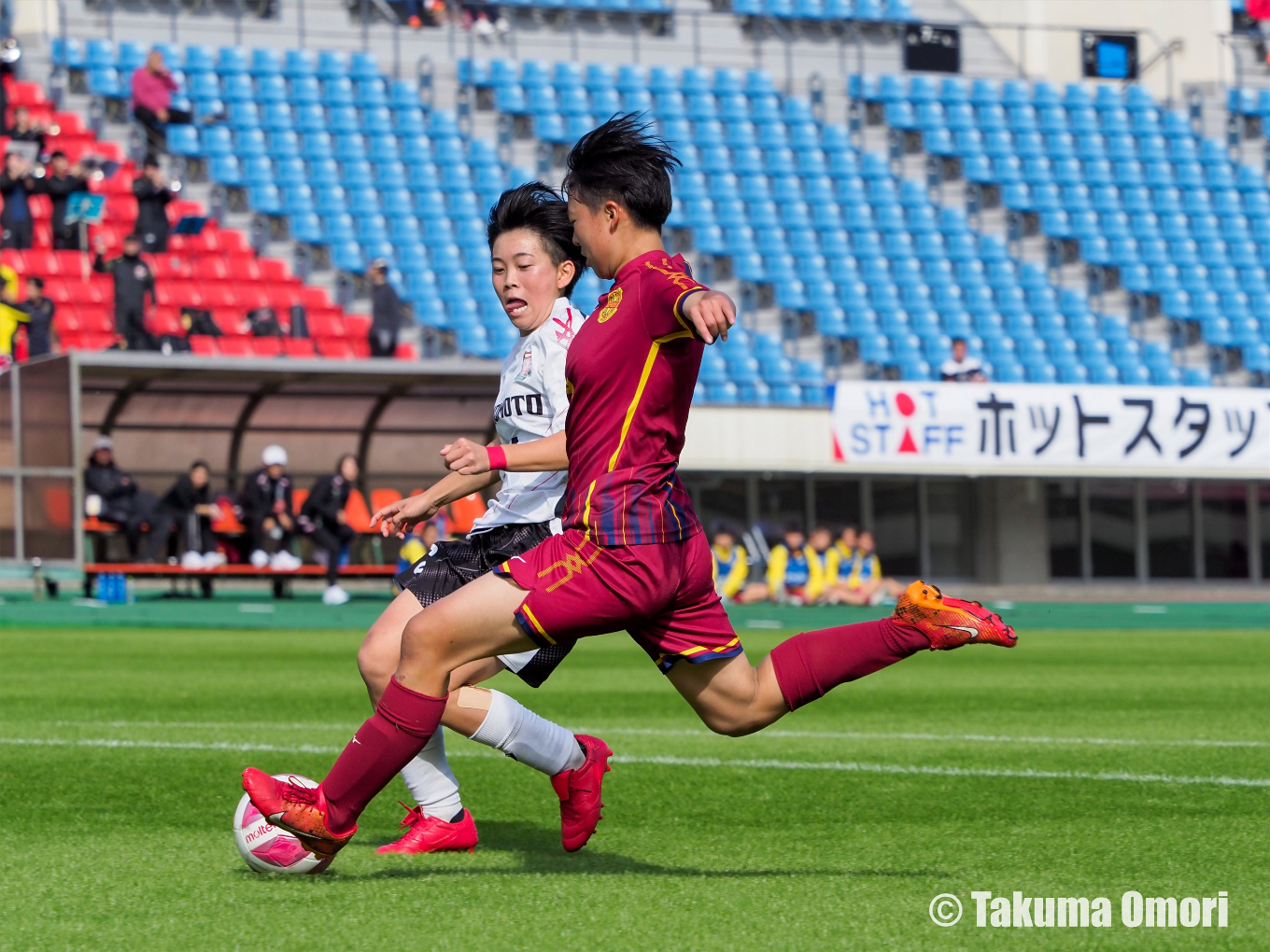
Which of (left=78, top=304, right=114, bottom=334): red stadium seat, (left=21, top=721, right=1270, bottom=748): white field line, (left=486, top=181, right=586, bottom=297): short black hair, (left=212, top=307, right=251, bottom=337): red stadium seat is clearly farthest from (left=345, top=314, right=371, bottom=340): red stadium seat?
(left=486, top=181, right=586, bottom=297): short black hair

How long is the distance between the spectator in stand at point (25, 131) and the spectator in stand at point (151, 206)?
1.56 metres

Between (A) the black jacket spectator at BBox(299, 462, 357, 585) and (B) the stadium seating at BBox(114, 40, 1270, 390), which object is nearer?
(A) the black jacket spectator at BBox(299, 462, 357, 585)

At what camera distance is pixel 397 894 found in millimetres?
4422

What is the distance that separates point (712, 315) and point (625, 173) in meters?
0.69

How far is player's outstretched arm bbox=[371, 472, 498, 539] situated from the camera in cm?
484

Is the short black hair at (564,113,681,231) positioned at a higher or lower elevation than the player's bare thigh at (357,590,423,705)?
higher

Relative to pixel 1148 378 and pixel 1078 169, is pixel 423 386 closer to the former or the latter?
pixel 1148 378

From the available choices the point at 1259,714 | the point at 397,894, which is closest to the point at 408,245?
the point at 1259,714

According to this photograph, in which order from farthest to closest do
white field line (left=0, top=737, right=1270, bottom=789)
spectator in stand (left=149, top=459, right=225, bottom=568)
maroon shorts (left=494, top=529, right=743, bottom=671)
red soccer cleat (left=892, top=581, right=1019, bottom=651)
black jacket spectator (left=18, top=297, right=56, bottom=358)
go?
black jacket spectator (left=18, top=297, right=56, bottom=358) → spectator in stand (left=149, top=459, right=225, bottom=568) → white field line (left=0, top=737, right=1270, bottom=789) → red soccer cleat (left=892, top=581, right=1019, bottom=651) → maroon shorts (left=494, top=529, right=743, bottom=671)

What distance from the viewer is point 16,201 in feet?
73.1

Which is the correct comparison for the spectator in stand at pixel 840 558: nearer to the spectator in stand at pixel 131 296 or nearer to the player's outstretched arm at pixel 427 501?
the spectator in stand at pixel 131 296

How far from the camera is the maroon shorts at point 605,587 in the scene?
428cm

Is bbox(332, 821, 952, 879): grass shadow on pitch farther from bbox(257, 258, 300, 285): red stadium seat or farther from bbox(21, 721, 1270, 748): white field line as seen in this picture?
bbox(257, 258, 300, 285): red stadium seat

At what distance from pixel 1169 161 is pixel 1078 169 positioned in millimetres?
1973
